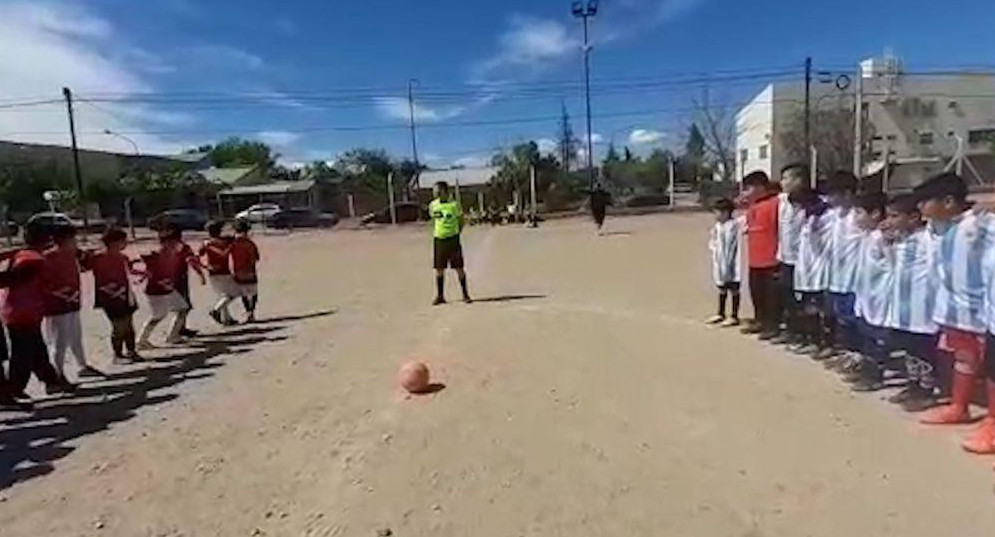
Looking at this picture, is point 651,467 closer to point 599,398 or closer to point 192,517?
point 599,398

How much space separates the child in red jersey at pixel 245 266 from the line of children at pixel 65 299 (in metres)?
0.63

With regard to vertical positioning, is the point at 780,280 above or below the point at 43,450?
above

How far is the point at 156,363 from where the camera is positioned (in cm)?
805

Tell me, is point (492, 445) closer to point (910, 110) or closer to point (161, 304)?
point (161, 304)

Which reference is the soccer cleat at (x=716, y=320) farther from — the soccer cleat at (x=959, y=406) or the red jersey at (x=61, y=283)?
the red jersey at (x=61, y=283)

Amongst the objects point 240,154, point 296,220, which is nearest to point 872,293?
point 296,220

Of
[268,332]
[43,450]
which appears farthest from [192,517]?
[268,332]

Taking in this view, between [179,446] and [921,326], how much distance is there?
5.00 meters

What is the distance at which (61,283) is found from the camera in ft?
23.0

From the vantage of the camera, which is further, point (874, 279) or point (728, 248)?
point (728, 248)

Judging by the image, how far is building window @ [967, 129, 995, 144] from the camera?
61.7 metres

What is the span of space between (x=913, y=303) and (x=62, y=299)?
6.91 m

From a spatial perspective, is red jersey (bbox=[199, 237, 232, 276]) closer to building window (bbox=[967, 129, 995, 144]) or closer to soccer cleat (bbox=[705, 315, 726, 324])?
soccer cleat (bbox=[705, 315, 726, 324])

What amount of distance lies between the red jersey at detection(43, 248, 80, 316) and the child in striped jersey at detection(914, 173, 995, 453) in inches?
272
